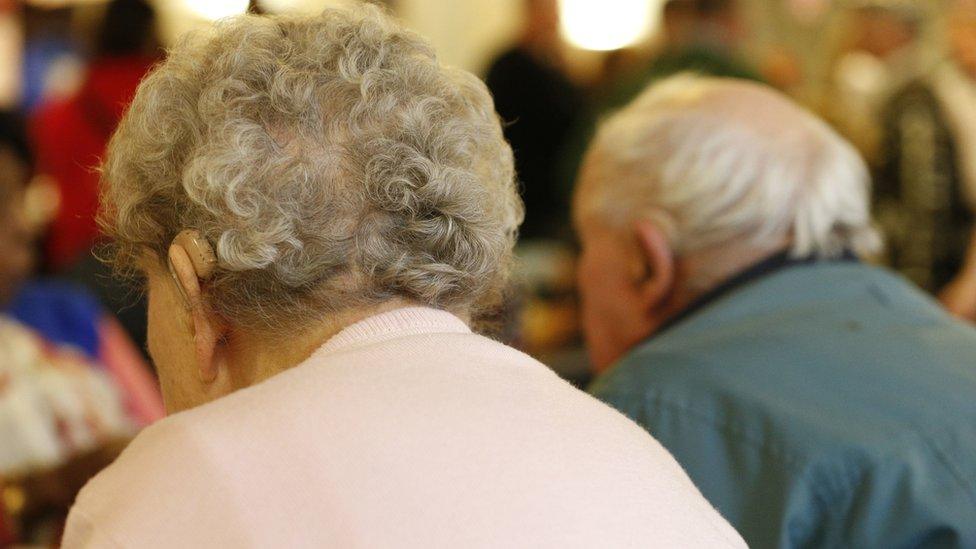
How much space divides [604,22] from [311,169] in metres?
6.50

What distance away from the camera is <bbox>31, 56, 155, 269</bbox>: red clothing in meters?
3.81

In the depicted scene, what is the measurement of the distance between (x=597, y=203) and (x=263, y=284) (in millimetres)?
1033

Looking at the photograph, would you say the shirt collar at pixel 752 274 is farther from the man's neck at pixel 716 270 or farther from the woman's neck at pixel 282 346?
the woman's neck at pixel 282 346

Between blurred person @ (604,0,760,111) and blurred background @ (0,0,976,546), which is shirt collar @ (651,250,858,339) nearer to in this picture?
blurred background @ (0,0,976,546)

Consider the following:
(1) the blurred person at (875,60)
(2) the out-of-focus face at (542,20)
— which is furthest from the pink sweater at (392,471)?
(2) the out-of-focus face at (542,20)

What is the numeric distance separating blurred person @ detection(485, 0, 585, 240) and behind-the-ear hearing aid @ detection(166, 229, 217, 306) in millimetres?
3697

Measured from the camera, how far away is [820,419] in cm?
151

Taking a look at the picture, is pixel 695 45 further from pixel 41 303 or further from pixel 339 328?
pixel 339 328

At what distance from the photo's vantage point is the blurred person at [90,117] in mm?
3795

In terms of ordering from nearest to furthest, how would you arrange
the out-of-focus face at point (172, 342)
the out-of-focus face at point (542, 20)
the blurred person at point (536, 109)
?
the out-of-focus face at point (172, 342)
the blurred person at point (536, 109)
the out-of-focus face at point (542, 20)

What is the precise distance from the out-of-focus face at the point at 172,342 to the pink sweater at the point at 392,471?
0.70 feet

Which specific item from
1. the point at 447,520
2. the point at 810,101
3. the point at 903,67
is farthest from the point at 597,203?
the point at 810,101

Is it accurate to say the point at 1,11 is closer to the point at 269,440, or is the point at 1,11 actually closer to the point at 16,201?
the point at 16,201

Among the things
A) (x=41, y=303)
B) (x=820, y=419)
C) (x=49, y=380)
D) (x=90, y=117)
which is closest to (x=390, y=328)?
(x=820, y=419)
